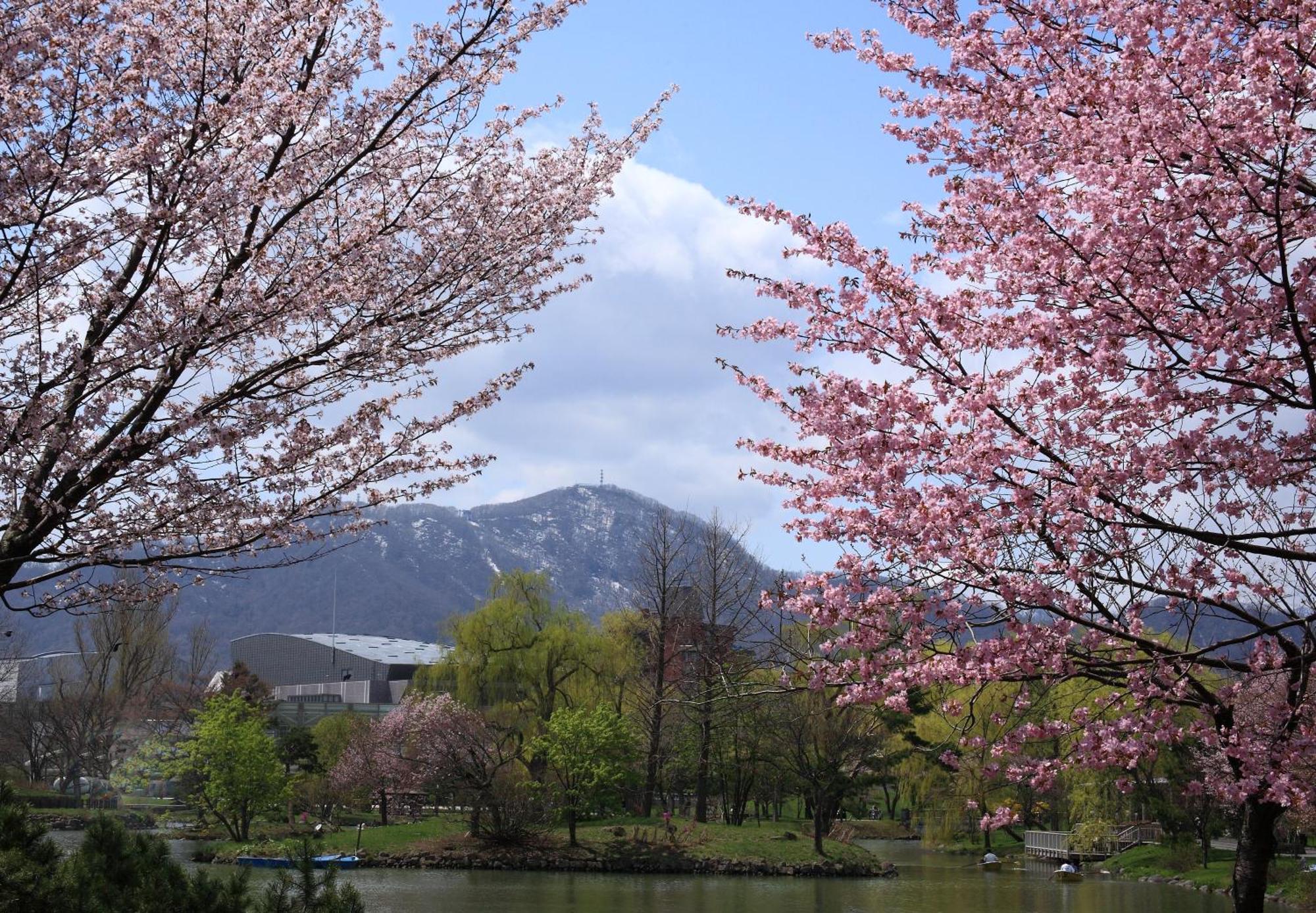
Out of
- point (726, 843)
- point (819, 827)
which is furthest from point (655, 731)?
point (819, 827)

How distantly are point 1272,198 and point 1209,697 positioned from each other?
8.32 ft

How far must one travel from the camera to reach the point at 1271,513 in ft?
17.4

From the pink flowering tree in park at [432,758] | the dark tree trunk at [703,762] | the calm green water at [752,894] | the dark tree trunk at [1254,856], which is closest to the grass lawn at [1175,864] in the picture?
the calm green water at [752,894]

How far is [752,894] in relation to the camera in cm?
2092

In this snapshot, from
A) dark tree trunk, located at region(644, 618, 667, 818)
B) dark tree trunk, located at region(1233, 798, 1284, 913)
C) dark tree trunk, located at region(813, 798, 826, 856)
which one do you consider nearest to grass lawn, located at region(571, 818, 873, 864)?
dark tree trunk, located at region(813, 798, 826, 856)

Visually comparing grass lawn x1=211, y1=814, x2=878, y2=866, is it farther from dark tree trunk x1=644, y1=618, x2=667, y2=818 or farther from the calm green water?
dark tree trunk x1=644, y1=618, x2=667, y2=818

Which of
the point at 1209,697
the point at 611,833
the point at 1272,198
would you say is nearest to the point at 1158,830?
the point at 611,833

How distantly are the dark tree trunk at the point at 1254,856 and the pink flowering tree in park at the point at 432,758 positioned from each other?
2163 centimetres

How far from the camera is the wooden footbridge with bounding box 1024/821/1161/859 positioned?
29906 millimetres

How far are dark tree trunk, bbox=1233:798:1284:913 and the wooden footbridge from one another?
87.9 feet

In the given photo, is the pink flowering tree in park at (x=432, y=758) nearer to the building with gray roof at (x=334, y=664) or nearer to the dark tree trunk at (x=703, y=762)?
the dark tree trunk at (x=703, y=762)

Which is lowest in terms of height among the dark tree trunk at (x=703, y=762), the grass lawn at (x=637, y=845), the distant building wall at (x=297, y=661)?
the grass lawn at (x=637, y=845)

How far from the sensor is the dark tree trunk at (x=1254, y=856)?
565 cm

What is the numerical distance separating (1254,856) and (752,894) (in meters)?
16.6
